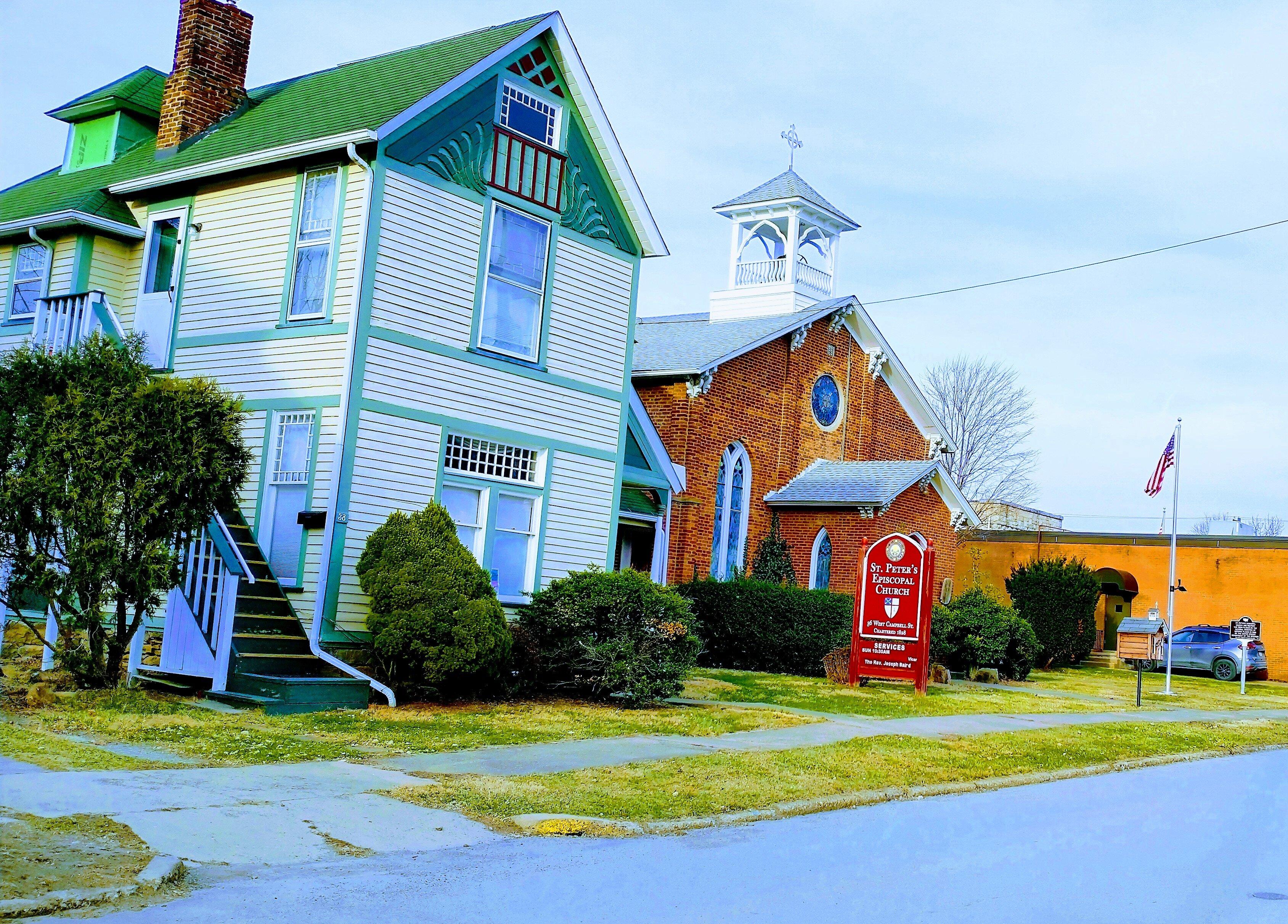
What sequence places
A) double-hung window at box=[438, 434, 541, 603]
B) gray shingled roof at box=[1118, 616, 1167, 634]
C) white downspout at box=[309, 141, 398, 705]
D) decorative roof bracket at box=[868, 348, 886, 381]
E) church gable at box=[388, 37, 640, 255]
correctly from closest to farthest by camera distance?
white downspout at box=[309, 141, 398, 705] < church gable at box=[388, 37, 640, 255] < double-hung window at box=[438, 434, 541, 603] < gray shingled roof at box=[1118, 616, 1167, 634] < decorative roof bracket at box=[868, 348, 886, 381]

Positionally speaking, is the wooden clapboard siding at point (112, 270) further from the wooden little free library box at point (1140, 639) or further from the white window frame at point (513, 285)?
the wooden little free library box at point (1140, 639)

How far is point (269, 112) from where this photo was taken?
18.0m

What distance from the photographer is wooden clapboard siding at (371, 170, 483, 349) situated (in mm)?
15516

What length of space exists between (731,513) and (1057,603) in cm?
1134

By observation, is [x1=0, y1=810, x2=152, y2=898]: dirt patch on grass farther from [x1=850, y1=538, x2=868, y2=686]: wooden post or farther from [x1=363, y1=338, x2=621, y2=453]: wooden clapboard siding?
[x1=850, y1=538, x2=868, y2=686]: wooden post

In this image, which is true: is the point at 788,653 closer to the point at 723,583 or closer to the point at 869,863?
the point at 723,583

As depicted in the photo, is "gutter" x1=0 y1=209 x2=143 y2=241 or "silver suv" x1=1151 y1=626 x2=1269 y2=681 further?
"silver suv" x1=1151 y1=626 x2=1269 y2=681

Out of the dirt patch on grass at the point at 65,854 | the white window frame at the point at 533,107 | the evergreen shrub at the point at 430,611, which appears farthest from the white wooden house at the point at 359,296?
the dirt patch on grass at the point at 65,854

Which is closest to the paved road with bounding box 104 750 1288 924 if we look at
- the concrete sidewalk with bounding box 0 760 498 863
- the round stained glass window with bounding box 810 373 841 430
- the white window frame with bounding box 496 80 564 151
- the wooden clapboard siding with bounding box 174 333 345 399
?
the concrete sidewalk with bounding box 0 760 498 863

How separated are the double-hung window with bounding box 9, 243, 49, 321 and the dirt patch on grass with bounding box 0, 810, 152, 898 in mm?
12978

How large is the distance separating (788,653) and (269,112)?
1286cm

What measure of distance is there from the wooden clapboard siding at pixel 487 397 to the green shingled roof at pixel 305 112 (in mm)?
2914

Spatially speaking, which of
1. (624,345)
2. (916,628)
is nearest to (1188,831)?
(916,628)

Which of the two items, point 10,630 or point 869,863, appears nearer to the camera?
point 869,863
